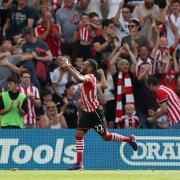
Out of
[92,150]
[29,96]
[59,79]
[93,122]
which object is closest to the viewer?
[93,122]

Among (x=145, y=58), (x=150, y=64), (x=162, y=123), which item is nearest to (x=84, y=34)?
(x=145, y=58)

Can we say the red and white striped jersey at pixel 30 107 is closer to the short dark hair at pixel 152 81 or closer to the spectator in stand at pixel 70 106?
the spectator in stand at pixel 70 106

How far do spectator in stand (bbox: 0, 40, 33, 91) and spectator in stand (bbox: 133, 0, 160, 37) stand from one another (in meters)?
3.31

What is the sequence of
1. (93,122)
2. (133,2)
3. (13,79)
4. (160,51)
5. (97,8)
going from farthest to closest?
(133,2) → (97,8) → (160,51) → (13,79) → (93,122)

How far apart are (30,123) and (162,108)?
Answer: 318 cm

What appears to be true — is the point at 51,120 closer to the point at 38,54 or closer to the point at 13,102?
the point at 13,102

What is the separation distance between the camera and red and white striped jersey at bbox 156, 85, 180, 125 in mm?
18172

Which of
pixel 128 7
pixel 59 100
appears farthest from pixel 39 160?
pixel 128 7

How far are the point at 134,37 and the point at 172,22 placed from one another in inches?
42.7

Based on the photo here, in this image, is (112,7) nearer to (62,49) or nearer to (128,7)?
(128,7)

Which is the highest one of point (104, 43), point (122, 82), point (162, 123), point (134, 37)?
point (134, 37)

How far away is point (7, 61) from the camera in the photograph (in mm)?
19469

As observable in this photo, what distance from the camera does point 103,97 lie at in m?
19.5

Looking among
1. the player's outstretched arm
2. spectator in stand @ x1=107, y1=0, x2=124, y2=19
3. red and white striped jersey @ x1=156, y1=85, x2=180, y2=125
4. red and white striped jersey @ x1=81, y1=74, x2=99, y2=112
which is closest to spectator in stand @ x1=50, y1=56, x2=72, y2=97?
spectator in stand @ x1=107, y1=0, x2=124, y2=19
